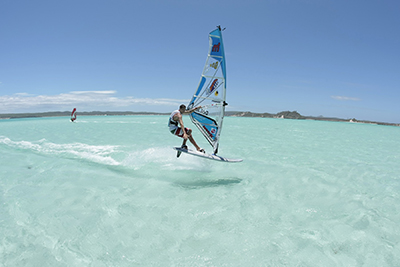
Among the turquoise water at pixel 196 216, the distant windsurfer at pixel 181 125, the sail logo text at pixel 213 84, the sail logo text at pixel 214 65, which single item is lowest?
the turquoise water at pixel 196 216

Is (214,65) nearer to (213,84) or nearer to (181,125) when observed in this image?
(213,84)

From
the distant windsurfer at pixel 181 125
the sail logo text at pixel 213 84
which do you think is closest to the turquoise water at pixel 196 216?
the distant windsurfer at pixel 181 125

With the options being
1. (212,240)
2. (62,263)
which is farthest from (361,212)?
(62,263)

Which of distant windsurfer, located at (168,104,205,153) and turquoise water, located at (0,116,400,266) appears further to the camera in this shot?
distant windsurfer, located at (168,104,205,153)

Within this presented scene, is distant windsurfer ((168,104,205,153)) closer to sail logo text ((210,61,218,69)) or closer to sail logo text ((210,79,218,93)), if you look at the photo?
sail logo text ((210,79,218,93))

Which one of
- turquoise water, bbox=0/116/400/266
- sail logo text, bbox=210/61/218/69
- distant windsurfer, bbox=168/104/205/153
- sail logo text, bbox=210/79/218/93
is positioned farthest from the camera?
sail logo text, bbox=210/79/218/93

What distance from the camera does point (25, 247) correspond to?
14.6 feet

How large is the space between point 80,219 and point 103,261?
1747 millimetres

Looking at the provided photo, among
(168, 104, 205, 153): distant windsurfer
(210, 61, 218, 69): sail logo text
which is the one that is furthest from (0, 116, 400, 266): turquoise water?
(210, 61, 218, 69): sail logo text

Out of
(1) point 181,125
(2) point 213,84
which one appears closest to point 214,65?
(2) point 213,84

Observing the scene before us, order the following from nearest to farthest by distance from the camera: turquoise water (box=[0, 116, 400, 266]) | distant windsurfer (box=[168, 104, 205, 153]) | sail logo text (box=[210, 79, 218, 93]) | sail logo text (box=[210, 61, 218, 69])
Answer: turquoise water (box=[0, 116, 400, 266])
distant windsurfer (box=[168, 104, 205, 153])
sail logo text (box=[210, 61, 218, 69])
sail logo text (box=[210, 79, 218, 93])

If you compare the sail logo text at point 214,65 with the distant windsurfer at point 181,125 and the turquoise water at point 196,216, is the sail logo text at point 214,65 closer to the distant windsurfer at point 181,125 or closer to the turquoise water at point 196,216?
the distant windsurfer at point 181,125

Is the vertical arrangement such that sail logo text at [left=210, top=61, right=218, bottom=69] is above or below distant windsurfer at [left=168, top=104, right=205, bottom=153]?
above

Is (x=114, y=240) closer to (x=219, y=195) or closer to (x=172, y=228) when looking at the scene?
(x=172, y=228)
